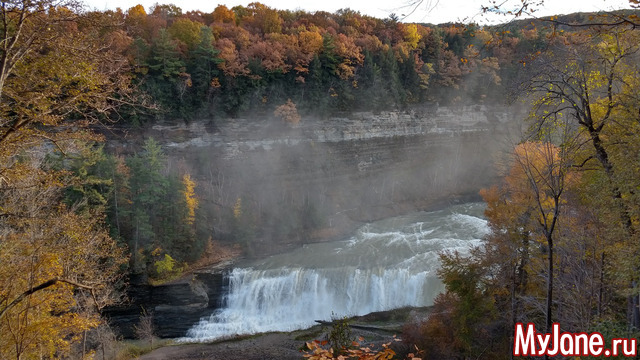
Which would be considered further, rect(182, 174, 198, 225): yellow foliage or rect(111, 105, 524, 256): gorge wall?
rect(111, 105, 524, 256): gorge wall

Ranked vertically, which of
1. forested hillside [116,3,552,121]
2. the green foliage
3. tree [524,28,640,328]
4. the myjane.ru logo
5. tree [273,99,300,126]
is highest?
forested hillside [116,3,552,121]

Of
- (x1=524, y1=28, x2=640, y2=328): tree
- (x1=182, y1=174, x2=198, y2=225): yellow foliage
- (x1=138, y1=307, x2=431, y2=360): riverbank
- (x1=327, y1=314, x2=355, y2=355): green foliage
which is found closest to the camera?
(x1=524, y1=28, x2=640, y2=328): tree

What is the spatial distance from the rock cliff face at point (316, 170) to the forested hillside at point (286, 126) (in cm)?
110

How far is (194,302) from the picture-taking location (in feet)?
79.5

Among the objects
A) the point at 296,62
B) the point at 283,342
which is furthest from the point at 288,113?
the point at 283,342

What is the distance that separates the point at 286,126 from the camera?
126ft

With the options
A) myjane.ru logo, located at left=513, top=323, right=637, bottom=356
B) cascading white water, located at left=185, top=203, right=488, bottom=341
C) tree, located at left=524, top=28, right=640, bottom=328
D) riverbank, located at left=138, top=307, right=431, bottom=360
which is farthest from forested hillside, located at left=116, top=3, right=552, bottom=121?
myjane.ru logo, located at left=513, top=323, right=637, bottom=356

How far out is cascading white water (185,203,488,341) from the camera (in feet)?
73.6

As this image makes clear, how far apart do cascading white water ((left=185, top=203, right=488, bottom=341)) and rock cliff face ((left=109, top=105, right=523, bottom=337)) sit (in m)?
1.97

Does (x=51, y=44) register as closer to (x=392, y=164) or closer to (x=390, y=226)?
(x=390, y=226)

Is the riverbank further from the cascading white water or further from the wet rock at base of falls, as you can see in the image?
the wet rock at base of falls

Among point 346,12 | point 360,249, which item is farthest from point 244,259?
point 346,12

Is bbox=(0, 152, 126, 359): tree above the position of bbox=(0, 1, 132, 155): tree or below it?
below

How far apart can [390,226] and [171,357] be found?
72.2 feet
